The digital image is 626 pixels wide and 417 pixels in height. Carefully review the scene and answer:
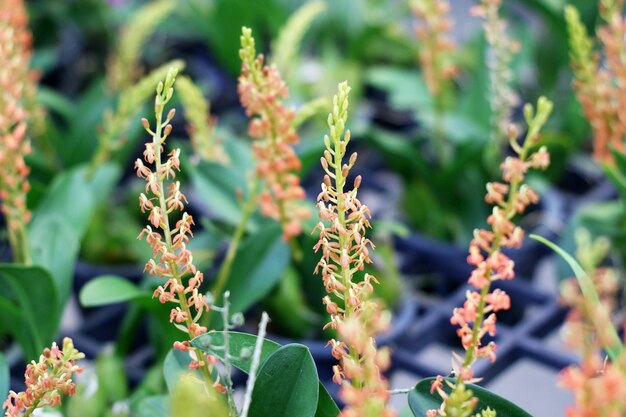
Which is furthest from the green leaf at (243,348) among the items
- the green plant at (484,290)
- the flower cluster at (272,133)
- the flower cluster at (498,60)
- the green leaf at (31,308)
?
the flower cluster at (498,60)

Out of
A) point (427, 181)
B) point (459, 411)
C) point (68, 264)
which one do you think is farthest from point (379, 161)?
point (459, 411)

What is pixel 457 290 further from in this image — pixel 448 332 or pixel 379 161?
pixel 379 161

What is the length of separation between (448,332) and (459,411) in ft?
2.32

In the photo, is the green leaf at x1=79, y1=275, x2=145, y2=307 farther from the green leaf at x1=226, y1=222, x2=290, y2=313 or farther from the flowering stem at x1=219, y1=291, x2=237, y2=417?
the flowering stem at x1=219, y1=291, x2=237, y2=417

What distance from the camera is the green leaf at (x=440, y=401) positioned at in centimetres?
66

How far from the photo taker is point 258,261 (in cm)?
105

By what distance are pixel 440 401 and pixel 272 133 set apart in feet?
1.08

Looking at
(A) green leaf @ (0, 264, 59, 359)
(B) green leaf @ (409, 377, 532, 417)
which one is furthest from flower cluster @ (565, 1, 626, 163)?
(A) green leaf @ (0, 264, 59, 359)

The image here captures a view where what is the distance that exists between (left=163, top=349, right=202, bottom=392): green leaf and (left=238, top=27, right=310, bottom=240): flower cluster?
226 millimetres

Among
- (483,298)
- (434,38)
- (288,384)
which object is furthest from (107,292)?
(434,38)

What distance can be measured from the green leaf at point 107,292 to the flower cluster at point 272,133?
0.52 feet

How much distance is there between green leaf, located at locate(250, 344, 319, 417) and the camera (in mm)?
674

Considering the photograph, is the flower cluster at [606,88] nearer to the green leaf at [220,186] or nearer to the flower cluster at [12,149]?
the green leaf at [220,186]

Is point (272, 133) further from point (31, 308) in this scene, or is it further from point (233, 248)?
point (31, 308)
